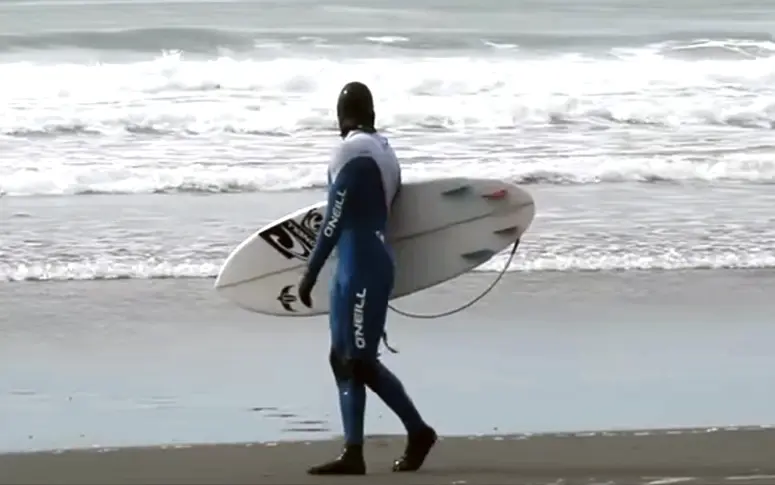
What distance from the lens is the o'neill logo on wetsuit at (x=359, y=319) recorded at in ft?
16.3

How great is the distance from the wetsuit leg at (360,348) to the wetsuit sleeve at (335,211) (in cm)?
11

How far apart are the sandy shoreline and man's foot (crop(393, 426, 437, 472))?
0.05 metres

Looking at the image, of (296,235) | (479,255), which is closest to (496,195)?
→ (479,255)

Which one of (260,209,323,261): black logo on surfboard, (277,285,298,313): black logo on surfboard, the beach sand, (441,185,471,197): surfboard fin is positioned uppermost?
(441,185,471,197): surfboard fin

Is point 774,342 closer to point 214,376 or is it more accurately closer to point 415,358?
point 415,358

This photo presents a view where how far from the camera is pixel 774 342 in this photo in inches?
295

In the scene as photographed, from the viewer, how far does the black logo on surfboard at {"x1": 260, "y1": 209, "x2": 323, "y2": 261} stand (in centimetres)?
612

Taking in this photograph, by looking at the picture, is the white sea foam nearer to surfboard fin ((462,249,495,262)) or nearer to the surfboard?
the surfboard

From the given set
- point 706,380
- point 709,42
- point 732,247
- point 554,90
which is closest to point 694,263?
point 732,247

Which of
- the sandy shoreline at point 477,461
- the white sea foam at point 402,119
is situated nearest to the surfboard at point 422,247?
the sandy shoreline at point 477,461

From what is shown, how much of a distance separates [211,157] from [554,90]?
5763mm

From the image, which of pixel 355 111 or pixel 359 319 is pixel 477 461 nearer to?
pixel 359 319

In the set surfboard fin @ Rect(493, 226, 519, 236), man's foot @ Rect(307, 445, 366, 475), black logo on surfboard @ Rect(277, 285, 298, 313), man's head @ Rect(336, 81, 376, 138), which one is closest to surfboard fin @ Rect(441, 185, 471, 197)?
surfboard fin @ Rect(493, 226, 519, 236)

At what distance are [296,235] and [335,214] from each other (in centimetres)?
119
